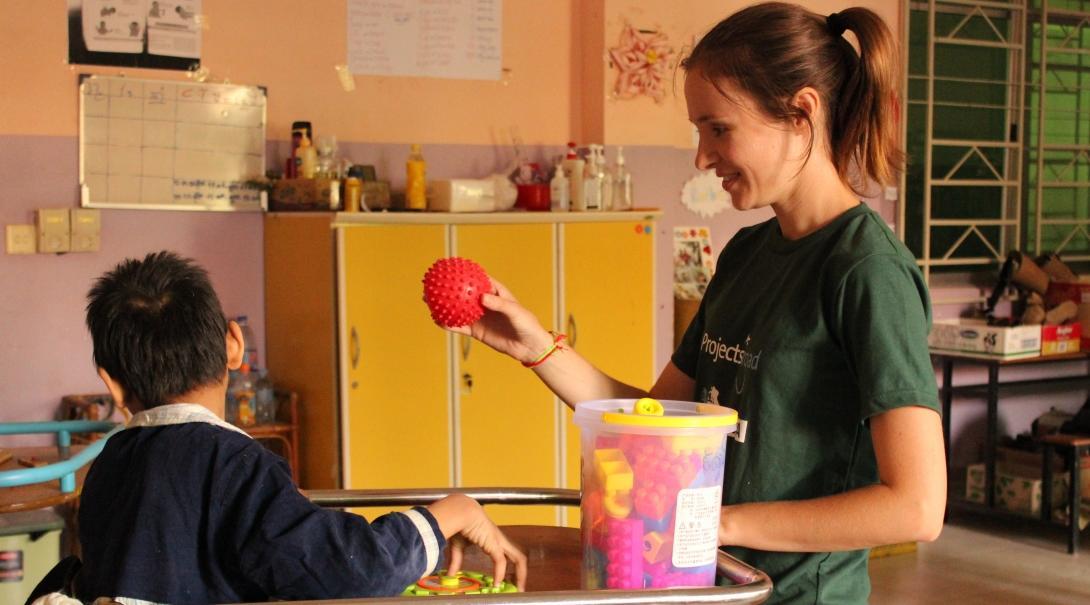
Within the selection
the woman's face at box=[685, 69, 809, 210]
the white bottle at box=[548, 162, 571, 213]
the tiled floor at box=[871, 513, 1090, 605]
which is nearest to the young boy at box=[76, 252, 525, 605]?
the woman's face at box=[685, 69, 809, 210]

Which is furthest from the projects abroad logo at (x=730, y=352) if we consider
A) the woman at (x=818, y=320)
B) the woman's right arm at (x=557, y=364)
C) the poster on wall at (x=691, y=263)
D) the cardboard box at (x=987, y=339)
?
the cardboard box at (x=987, y=339)

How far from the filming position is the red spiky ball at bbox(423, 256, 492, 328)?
1663 millimetres

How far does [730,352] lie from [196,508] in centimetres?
69

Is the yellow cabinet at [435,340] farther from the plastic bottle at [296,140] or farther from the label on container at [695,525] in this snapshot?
the label on container at [695,525]

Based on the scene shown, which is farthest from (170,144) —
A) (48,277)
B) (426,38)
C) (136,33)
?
(426,38)

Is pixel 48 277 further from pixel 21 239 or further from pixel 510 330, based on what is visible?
pixel 510 330

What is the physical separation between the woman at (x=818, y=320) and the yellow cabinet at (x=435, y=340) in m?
2.72

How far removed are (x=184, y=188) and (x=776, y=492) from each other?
336 centimetres

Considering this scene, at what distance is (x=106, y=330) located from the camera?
1562 millimetres

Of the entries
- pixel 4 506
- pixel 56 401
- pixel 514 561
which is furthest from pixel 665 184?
Answer: pixel 514 561

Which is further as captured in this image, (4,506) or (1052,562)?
(1052,562)

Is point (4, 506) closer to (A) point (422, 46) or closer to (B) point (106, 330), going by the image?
(B) point (106, 330)

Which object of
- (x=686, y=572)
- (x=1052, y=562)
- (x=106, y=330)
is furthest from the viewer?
(x=1052, y=562)

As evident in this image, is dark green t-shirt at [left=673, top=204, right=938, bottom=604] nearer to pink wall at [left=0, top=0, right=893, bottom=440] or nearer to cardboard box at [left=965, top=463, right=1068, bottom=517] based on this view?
pink wall at [left=0, top=0, right=893, bottom=440]
